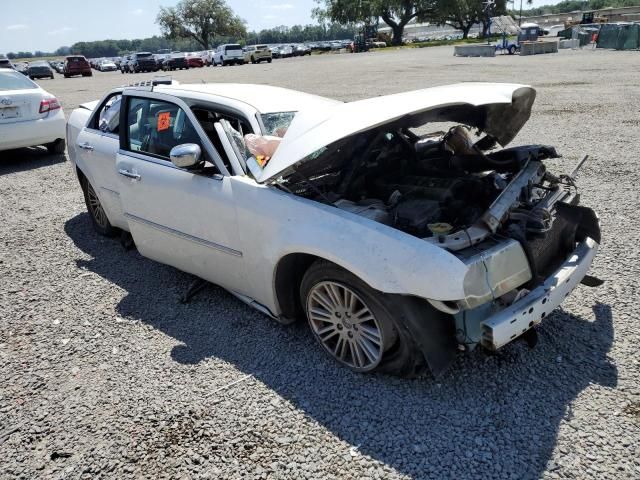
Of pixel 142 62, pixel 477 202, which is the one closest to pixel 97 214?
pixel 477 202

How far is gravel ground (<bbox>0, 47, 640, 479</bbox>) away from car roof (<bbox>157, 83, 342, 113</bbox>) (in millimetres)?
1557

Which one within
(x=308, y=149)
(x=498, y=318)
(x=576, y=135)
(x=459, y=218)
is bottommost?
(x=576, y=135)

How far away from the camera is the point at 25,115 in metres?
8.77

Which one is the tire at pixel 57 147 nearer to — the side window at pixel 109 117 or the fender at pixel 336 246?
the side window at pixel 109 117

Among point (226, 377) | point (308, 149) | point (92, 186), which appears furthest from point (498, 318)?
point (92, 186)

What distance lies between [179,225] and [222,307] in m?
0.71

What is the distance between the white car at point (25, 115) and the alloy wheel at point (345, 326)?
301 inches

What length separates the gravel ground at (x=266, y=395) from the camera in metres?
2.55

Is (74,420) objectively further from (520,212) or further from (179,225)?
(520,212)

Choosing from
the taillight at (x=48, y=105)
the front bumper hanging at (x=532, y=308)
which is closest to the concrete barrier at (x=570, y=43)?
the taillight at (x=48, y=105)

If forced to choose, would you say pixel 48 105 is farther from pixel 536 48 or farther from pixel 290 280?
pixel 536 48

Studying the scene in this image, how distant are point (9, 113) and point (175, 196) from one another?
255 inches

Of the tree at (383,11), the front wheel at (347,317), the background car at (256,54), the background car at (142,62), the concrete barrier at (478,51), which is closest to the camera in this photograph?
the front wheel at (347,317)

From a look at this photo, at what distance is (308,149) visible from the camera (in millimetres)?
2959
